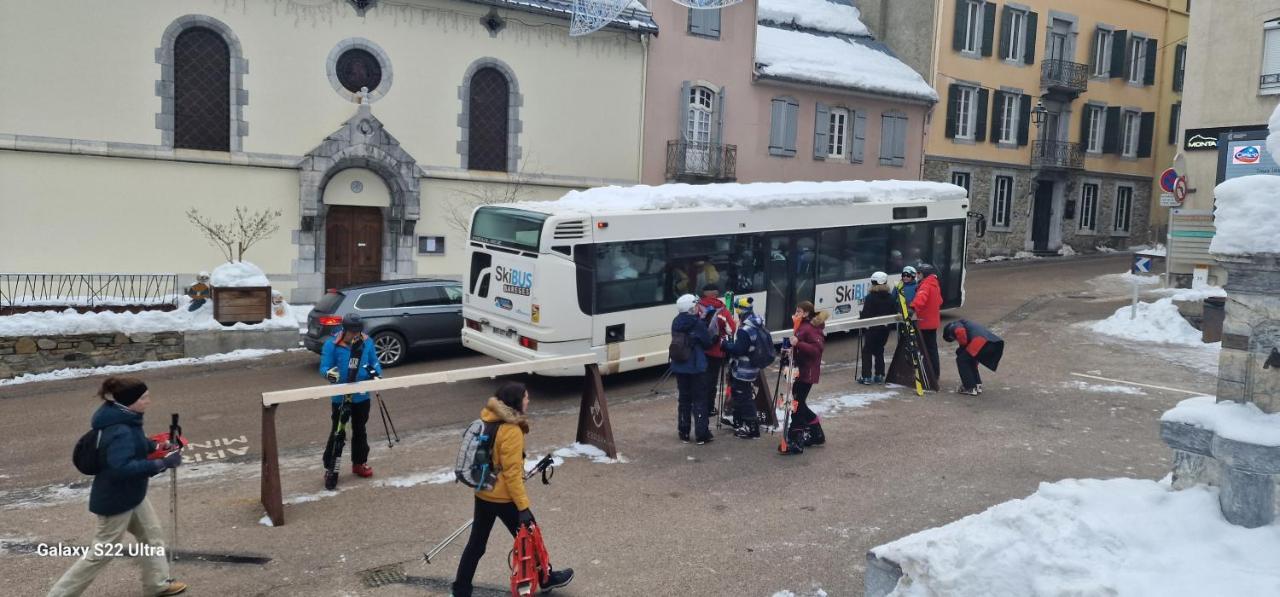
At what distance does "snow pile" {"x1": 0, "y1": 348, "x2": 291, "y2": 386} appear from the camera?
14516 mm

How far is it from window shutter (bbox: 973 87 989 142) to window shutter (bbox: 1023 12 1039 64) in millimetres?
2428

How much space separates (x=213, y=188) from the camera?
1955 centimetres

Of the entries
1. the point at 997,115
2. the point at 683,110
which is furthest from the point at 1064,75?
the point at 683,110

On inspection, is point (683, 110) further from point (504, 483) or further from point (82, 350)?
point (504, 483)

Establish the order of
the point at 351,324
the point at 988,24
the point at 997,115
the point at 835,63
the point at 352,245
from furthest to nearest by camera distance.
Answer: the point at 997,115, the point at 988,24, the point at 835,63, the point at 352,245, the point at 351,324

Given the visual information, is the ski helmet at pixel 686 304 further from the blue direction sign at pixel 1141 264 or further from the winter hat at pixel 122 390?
the blue direction sign at pixel 1141 264

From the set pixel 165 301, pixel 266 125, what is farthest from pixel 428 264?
pixel 165 301

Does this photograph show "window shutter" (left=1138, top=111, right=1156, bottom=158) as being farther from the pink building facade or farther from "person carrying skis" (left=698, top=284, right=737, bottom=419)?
"person carrying skis" (left=698, top=284, right=737, bottom=419)

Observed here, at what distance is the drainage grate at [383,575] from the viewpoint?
21.0 ft

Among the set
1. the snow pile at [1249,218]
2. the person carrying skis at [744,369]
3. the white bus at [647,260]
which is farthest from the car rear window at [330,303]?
the snow pile at [1249,218]

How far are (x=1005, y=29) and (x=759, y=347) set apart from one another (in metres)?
27.5

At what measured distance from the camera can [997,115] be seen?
32.7 meters

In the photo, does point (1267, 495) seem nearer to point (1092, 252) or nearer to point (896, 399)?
point (896, 399)

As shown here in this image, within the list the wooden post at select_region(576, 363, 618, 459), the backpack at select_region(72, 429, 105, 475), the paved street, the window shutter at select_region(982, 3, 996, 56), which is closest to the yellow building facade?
the window shutter at select_region(982, 3, 996, 56)
